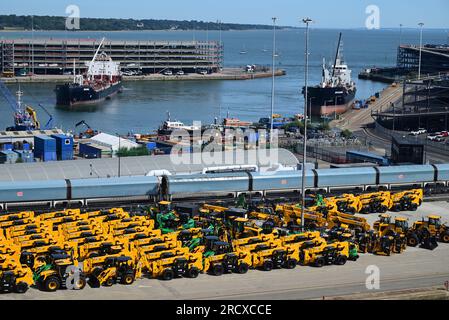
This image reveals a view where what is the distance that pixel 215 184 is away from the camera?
1533cm

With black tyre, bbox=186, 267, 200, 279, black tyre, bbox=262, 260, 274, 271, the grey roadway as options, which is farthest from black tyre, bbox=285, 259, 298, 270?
black tyre, bbox=186, 267, 200, 279

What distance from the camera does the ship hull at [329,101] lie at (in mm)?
35969

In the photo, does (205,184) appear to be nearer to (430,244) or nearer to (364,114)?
(430,244)

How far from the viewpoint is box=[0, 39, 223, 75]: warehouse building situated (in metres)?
53.0

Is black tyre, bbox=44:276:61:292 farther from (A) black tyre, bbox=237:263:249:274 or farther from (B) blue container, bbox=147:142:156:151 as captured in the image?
(B) blue container, bbox=147:142:156:151

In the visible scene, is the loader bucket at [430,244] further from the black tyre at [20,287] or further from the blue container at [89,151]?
the blue container at [89,151]

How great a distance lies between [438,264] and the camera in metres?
11.2

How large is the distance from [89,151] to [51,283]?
1145 cm

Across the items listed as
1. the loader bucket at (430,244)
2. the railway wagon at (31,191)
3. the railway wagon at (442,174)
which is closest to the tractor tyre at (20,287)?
the railway wagon at (31,191)

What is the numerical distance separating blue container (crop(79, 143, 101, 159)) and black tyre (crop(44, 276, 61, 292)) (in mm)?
10838
